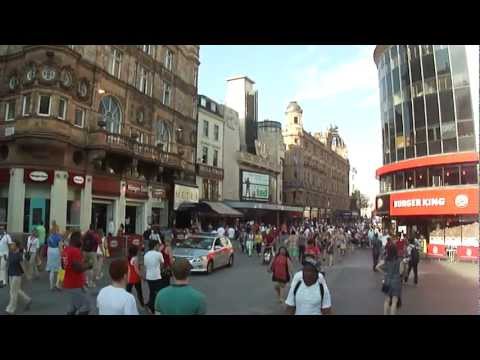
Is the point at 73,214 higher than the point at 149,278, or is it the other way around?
the point at 73,214

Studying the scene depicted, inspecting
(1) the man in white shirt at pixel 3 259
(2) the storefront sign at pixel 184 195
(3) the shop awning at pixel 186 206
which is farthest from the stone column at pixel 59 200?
(3) the shop awning at pixel 186 206

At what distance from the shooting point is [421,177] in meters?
33.7

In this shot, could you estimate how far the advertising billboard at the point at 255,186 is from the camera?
53662 mm

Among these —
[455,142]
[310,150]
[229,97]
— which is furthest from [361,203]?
[455,142]

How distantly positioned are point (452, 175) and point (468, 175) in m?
1.10

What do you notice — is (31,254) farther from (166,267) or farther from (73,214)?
(73,214)

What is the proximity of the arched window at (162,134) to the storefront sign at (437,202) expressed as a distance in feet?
65.5

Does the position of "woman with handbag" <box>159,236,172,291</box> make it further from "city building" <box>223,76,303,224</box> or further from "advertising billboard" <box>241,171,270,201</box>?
"advertising billboard" <box>241,171,270,201</box>

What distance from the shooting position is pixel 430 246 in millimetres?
27953

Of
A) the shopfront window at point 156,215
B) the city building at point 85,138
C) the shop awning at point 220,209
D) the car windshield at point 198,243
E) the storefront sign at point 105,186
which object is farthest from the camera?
the shop awning at point 220,209

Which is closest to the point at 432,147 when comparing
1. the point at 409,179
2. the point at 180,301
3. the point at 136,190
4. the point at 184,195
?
the point at 409,179

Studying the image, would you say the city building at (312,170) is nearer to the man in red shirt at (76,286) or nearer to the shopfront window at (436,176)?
the shopfront window at (436,176)

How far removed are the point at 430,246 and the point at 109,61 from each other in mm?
25056
